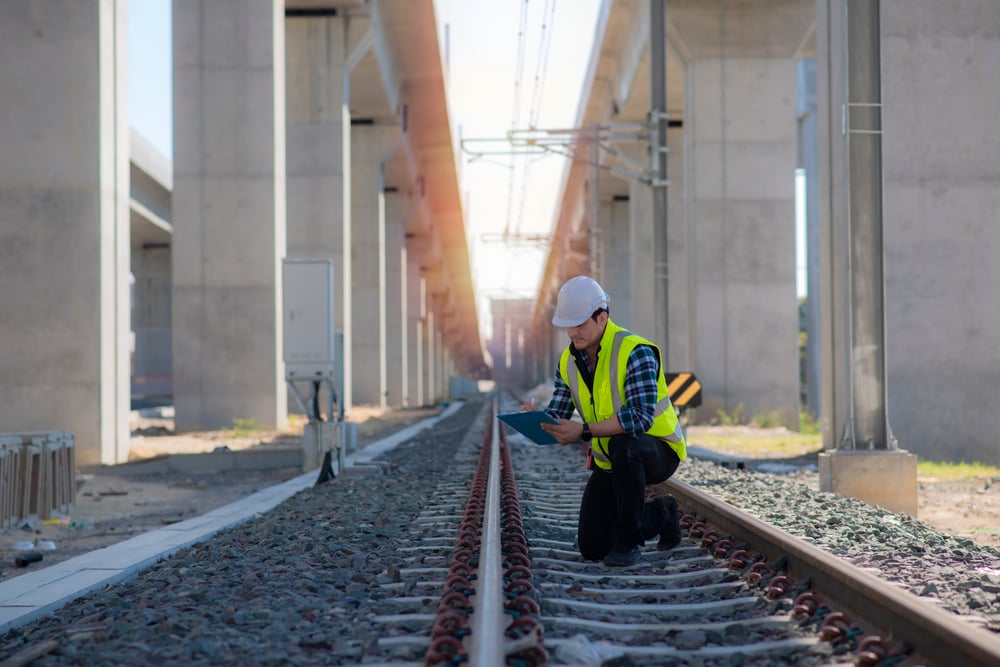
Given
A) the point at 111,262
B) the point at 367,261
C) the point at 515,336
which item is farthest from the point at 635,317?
the point at 515,336

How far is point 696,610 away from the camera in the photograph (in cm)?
476

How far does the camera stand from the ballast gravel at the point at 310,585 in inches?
160

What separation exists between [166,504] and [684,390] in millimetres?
7540

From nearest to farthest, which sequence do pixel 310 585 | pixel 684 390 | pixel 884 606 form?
1. pixel 884 606
2. pixel 310 585
3. pixel 684 390

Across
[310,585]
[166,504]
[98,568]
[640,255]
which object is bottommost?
[166,504]

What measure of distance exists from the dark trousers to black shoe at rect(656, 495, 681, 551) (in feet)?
0.16

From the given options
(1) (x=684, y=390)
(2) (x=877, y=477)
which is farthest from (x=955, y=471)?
(2) (x=877, y=477)

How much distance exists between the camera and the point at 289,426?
2458 cm

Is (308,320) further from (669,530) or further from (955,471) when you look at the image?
(669,530)

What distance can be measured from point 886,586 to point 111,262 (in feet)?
42.4

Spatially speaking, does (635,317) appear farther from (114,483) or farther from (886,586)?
(886,586)

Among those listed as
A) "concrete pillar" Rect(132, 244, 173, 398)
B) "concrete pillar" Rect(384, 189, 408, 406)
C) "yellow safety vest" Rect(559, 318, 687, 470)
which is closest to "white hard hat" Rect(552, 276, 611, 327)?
"yellow safety vest" Rect(559, 318, 687, 470)

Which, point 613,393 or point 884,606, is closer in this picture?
point 884,606

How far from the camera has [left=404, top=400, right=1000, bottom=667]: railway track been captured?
148 inches
